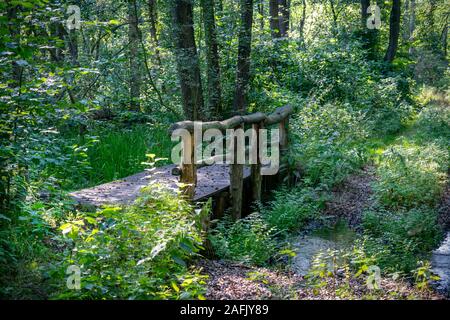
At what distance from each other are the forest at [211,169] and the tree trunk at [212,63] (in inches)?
1.5

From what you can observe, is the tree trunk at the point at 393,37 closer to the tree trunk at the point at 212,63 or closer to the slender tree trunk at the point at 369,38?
the slender tree trunk at the point at 369,38

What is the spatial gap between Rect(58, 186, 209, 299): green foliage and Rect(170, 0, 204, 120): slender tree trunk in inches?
279

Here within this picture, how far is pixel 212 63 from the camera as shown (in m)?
12.7

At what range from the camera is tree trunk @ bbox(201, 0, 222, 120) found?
12.2m

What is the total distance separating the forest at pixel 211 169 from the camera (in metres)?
4.68

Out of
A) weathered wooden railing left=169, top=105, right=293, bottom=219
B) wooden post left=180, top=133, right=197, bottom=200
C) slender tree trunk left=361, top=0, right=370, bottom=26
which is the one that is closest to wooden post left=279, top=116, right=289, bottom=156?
weathered wooden railing left=169, top=105, right=293, bottom=219

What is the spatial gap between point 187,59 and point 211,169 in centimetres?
296

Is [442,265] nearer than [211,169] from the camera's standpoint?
Yes

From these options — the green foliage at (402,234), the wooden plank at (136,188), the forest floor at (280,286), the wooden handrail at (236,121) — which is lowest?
the green foliage at (402,234)

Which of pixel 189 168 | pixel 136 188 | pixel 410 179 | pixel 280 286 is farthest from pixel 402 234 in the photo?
pixel 136 188

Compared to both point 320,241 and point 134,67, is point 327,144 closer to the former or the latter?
point 320,241

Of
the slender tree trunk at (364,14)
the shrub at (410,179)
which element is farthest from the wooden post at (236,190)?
the slender tree trunk at (364,14)
